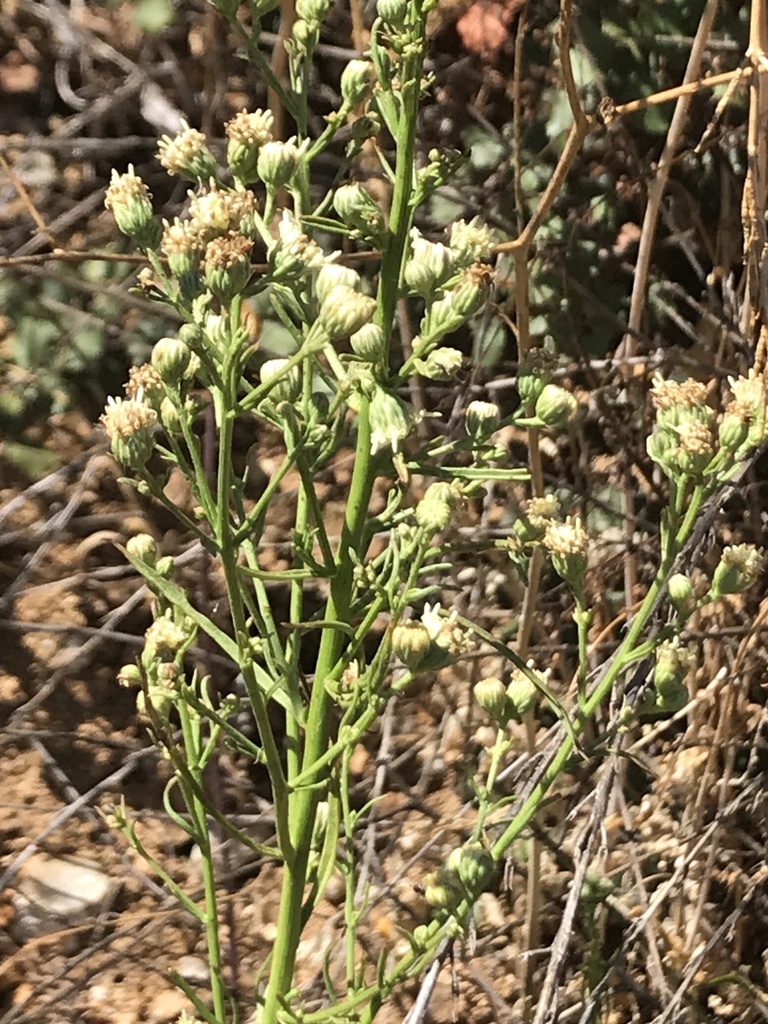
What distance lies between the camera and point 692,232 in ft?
4.69

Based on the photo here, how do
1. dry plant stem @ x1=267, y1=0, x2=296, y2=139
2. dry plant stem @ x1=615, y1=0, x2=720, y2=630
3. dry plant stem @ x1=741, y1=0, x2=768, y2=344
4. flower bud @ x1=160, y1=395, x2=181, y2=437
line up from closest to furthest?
1. flower bud @ x1=160, y1=395, x2=181, y2=437
2. dry plant stem @ x1=741, y1=0, x2=768, y2=344
3. dry plant stem @ x1=615, y1=0, x2=720, y2=630
4. dry plant stem @ x1=267, y1=0, x2=296, y2=139

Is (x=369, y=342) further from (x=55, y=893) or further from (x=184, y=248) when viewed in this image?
(x=55, y=893)

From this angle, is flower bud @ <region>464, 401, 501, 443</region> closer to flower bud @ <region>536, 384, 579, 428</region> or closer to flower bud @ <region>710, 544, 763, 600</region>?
flower bud @ <region>536, 384, 579, 428</region>

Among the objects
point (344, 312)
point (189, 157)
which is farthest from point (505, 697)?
point (189, 157)

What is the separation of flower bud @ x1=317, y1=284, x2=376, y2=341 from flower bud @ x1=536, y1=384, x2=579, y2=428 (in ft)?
0.55

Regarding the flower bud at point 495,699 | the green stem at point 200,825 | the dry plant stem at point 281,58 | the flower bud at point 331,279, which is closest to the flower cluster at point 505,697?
the flower bud at point 495,699

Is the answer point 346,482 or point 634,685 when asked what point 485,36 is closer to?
point 346,482

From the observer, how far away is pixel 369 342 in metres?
0.63

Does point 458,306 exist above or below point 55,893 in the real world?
above

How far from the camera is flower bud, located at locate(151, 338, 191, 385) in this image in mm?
626

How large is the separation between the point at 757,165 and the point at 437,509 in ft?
1.97

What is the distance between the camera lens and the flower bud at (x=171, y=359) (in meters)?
0.63

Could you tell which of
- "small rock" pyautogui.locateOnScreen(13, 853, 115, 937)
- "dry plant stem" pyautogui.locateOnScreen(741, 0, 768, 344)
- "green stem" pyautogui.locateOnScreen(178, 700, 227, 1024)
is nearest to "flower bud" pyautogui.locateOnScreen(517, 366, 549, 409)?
"green stem" pyautogui.locateOnScreen(178, 700, 227, 1024)

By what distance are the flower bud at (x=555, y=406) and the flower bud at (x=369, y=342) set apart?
5.8 inches
